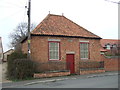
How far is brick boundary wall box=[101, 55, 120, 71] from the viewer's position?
926 inches

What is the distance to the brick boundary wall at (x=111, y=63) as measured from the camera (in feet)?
77.2

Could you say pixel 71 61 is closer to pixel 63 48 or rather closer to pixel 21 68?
pixel 63 48

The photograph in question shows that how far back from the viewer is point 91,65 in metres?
21.9

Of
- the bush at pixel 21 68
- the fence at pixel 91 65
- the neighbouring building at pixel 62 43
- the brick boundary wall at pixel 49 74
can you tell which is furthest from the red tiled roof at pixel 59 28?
the brick boundary wall at pixel 49 74

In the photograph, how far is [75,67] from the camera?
2109 centimetres

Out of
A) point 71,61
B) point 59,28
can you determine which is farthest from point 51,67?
point 59,28

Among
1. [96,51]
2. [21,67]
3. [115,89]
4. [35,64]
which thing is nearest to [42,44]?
[35,64]

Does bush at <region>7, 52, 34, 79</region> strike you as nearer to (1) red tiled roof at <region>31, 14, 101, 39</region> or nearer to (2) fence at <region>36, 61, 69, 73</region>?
(2) fence at <region>36, 61, 69, 73</region>

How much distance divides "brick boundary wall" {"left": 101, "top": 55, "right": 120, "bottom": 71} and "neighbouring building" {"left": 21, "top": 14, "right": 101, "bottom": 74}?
100 centimetres

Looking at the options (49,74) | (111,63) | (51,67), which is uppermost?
(111,63)

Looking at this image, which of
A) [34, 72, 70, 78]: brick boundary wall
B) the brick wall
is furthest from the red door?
[34, 72, 70, 78]: brick boundary wall

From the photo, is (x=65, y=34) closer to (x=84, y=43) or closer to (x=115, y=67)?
(x=84, y=43)

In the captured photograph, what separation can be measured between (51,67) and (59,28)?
16.1ft

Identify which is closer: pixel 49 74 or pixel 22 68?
pixel 22 68
